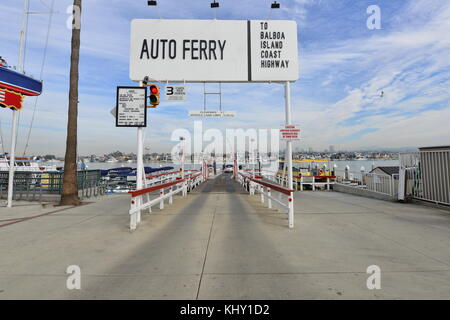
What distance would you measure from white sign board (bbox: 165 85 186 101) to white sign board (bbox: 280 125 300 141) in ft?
11.2

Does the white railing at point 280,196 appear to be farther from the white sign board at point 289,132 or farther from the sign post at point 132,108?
the sign post at point 132,108

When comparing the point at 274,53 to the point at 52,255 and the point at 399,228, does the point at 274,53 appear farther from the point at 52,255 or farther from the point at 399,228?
the point at 52,255

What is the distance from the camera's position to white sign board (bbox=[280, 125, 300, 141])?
7148 mm

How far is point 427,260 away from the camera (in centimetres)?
432

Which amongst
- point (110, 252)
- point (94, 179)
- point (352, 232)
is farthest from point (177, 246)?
point (94, 179)

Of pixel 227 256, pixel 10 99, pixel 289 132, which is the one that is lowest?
pixel 227 256

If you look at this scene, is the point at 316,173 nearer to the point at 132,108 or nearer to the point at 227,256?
the point at 132,108

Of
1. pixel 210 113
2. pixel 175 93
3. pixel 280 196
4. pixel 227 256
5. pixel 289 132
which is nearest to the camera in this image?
pixel 227 256

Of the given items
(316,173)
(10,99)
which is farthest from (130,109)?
(316,173)

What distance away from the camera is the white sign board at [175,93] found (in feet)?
26.1

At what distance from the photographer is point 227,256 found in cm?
457

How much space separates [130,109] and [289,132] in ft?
16.0

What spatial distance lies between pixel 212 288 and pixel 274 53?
736cm

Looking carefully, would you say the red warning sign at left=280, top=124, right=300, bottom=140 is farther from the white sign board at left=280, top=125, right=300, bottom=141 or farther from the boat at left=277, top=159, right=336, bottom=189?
the boat at left=277, top=159, right=336, bottom=189
